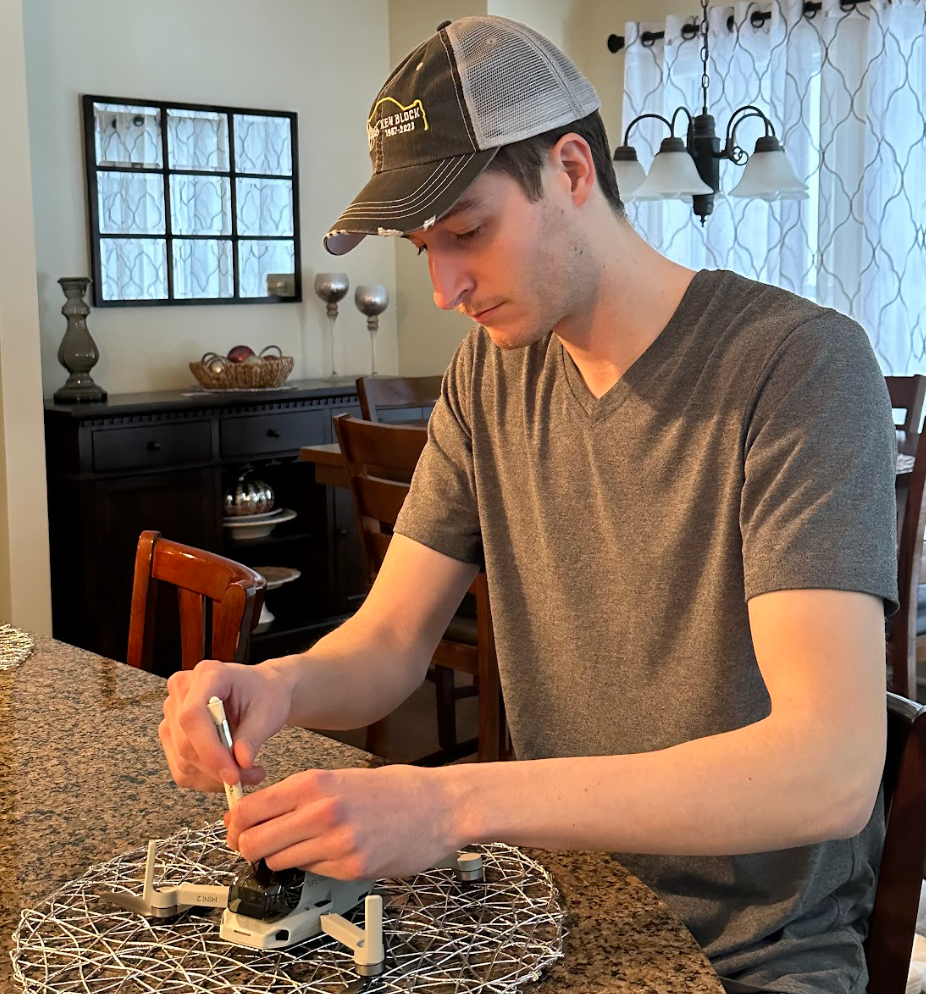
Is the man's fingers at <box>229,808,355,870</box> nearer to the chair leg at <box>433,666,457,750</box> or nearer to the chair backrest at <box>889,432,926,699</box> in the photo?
the chair leg at <box>433,666,457,750</box>

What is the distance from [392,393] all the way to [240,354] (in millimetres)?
762

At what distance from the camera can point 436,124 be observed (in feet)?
3.52

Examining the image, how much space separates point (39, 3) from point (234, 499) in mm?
1770

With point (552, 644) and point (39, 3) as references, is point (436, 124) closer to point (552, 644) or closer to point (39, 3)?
point (552, 644)

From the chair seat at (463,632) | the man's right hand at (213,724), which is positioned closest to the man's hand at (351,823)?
the man's right hand at (213,724)

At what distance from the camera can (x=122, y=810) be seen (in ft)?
3.64

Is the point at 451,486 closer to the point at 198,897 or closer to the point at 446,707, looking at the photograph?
the point at 198,897

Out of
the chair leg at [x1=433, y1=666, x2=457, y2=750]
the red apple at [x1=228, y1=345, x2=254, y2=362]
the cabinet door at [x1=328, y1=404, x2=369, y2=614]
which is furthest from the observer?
the cabinet door at [x1=328, y1=404, x2=369, y2=614]

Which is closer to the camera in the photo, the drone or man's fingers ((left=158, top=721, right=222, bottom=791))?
the drone

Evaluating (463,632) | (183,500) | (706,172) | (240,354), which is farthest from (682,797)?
(240,354)

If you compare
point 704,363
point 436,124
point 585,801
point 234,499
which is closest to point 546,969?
point 585,801

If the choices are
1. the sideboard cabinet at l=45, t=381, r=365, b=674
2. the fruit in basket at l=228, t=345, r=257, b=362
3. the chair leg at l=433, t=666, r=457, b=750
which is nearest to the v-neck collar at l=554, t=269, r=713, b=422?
the chair leg at l=433, t=666, r=457, b=750

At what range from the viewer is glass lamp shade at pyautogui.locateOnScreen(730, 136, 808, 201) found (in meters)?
3.31

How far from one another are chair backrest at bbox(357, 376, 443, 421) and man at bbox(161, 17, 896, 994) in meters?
2.52
